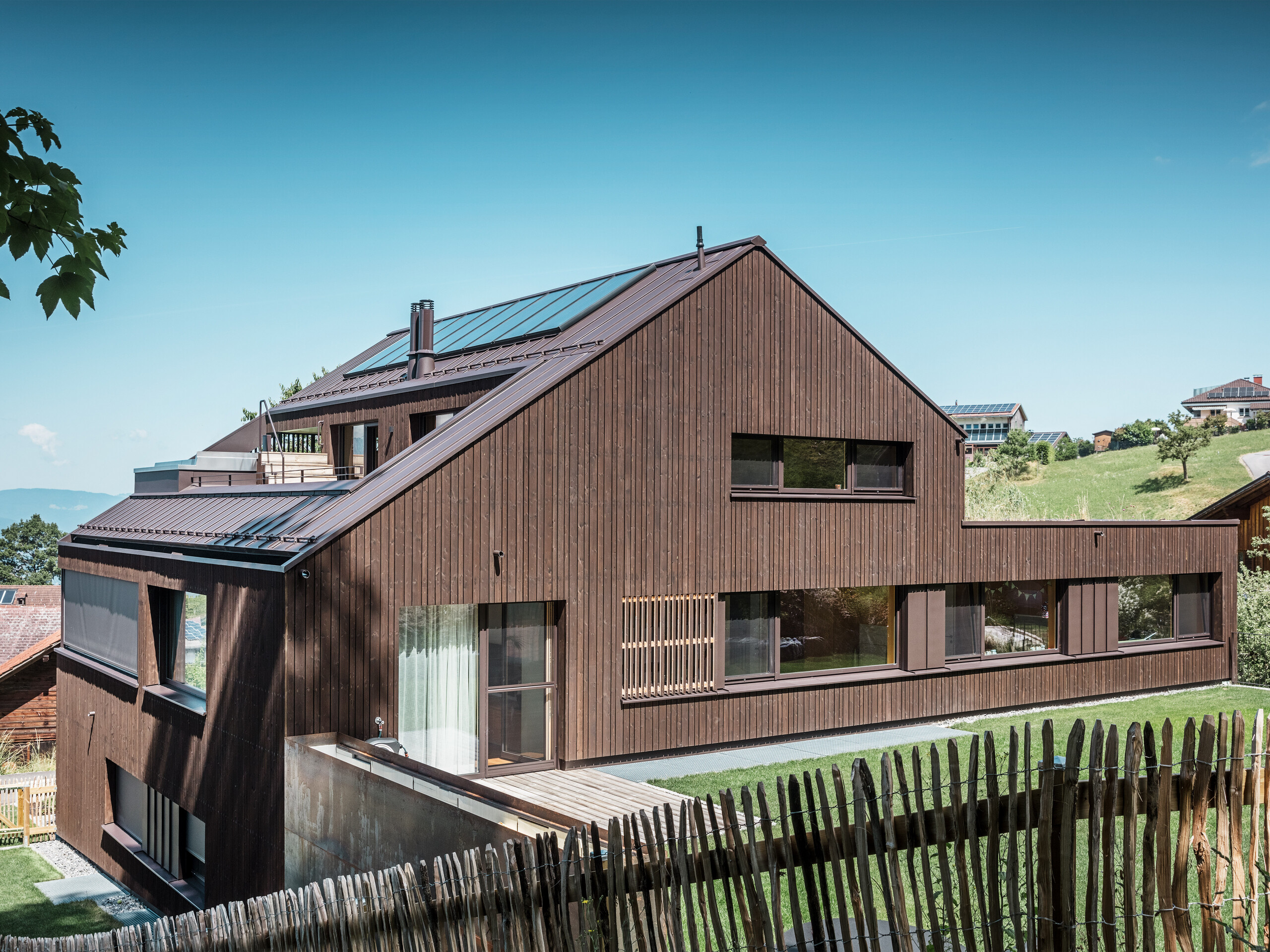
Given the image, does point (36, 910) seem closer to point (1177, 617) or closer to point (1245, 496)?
point (1177, 617)

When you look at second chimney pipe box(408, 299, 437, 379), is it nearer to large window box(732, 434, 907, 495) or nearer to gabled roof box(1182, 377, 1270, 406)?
large window box(732, 434, 907, 495)

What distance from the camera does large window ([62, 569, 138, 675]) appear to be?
14523mm

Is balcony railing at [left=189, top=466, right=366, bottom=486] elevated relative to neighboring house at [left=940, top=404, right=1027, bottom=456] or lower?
lower

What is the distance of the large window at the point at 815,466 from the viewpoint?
1427 centimetres

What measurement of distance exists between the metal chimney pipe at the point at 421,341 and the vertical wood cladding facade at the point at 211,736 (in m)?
5.04

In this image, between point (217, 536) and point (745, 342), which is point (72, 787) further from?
point (745, 342)

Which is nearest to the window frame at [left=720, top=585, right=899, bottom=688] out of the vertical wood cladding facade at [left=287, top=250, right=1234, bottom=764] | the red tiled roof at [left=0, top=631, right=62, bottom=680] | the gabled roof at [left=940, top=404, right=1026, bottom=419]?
the vertical wood cladding facade at [left=287, top=250, right=1234, bottom=764]

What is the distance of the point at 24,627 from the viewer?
1249 inches

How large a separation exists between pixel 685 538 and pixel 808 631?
2523mm

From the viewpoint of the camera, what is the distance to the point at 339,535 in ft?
34.8

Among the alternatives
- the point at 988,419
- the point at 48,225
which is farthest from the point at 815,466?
the point at 988,419

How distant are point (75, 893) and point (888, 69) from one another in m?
22.0

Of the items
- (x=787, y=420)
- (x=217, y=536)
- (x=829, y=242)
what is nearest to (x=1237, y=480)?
(x=829, y=242)

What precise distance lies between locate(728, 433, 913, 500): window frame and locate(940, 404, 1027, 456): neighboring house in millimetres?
63180
